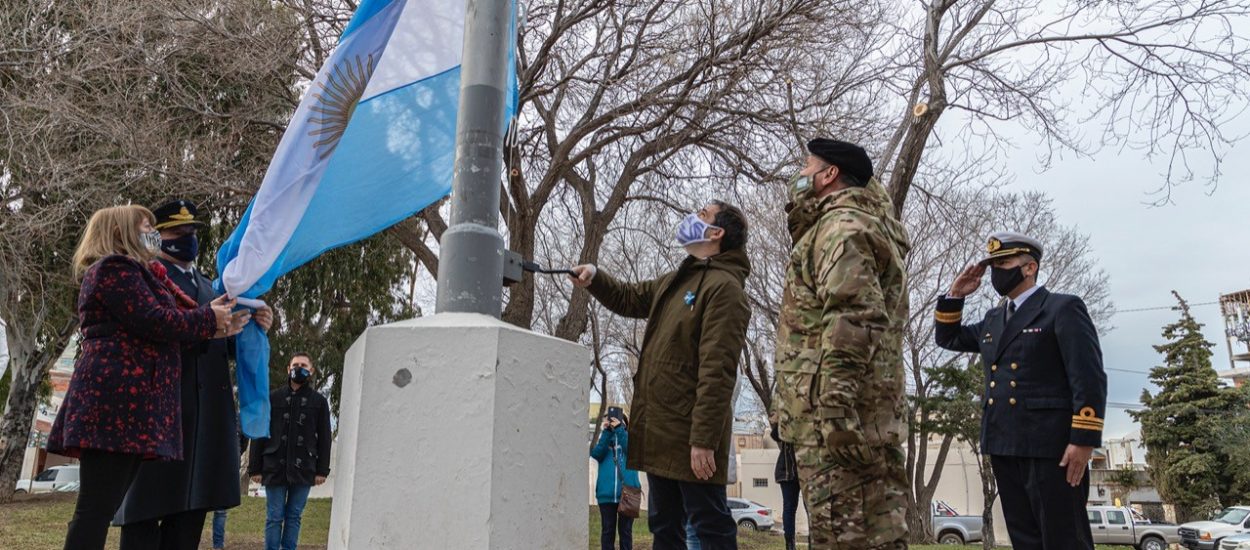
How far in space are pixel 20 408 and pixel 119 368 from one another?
16.1m

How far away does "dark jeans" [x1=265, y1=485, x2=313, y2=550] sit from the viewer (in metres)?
7.33

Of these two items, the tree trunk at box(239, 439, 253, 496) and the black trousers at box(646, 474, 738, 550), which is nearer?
the black trousers at box(646, 474, 738, 550)

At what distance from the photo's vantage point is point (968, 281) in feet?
15.8

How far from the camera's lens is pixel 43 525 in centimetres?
1075

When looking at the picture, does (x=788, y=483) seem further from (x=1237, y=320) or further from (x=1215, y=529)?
(x=1237, y=320)

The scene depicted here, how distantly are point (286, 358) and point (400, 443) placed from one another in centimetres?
1636

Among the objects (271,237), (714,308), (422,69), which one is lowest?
(714,308)

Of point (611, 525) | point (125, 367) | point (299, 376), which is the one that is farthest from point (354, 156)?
point (611, 525)

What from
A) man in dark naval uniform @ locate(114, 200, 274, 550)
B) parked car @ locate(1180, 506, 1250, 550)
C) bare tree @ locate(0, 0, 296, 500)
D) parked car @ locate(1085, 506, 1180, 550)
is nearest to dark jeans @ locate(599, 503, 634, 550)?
man in dark naval uniform @ locate(114, 200, 274, 550)

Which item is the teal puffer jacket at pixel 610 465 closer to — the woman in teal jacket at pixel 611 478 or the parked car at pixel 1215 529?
the woman in teal jacket at pixel 611 478

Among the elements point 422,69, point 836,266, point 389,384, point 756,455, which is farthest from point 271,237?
point 756,455

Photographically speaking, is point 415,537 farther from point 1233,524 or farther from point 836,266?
point 1233,524

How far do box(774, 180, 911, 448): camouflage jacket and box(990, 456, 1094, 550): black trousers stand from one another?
1205 millimetres

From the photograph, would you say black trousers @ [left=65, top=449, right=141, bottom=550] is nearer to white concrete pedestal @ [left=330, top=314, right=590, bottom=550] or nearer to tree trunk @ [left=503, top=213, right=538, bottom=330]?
white concrete pedestal @ [left=330, top=314, right=590, bottom=550]
